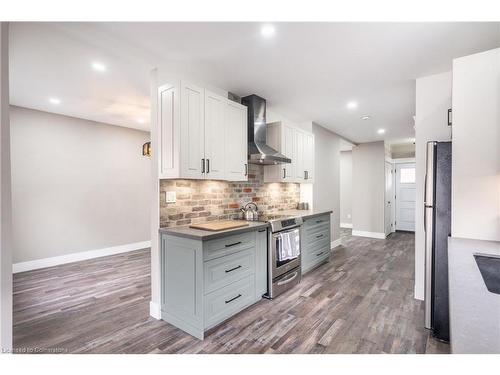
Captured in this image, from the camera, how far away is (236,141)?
119 inches

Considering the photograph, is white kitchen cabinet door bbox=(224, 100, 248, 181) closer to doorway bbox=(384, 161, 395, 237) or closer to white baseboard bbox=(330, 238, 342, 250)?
white baseboard bbox=(330, 238, 342, 250)

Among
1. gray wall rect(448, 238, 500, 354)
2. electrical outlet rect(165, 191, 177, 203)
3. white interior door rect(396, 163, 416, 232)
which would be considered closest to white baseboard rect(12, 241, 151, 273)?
electrical outlet rect(165, 191, 177, 203)

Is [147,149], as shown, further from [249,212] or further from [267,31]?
[267,31]

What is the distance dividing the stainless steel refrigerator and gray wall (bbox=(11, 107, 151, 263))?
5081 millimetres

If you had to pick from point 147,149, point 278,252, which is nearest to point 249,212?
point 278,252

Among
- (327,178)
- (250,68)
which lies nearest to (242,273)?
(250,68)

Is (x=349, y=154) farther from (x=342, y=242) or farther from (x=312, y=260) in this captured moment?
(x=312, y=260)

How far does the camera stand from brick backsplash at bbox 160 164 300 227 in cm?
261

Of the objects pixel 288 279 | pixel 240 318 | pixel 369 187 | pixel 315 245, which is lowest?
pixel 240 318

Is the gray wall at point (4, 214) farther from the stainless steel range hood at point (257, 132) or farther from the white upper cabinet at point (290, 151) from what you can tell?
the white upper cabinet at point (290, 151)

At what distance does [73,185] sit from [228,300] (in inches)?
146

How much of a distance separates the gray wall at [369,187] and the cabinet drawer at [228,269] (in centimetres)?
509
